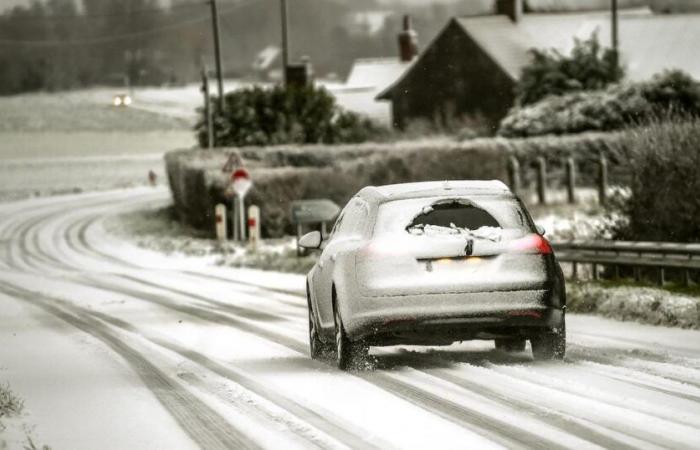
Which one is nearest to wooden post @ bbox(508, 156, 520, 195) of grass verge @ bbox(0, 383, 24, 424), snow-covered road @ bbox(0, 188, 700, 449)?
snow-covered road @ bbox(0, 188, 700, 449)

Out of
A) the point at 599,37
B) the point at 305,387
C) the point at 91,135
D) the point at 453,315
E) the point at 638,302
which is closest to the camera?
the point at 305,387

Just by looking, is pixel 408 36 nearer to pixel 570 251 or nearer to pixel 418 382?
pixel 570 251

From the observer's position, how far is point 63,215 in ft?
220

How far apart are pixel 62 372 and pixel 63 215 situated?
5354cm

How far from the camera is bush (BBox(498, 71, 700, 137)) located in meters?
57.0

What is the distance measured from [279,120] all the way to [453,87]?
59.1 feet

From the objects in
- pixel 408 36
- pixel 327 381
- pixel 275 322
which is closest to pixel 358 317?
pixel 327 381

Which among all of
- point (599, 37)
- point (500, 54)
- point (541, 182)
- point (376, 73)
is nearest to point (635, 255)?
point (541, 182)

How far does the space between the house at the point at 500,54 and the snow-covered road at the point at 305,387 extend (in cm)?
5719

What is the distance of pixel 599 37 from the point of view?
269ft

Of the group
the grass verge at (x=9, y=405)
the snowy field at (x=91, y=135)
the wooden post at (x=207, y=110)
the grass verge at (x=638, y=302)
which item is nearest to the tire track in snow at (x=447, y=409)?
the grass verge at (x=9, y=405)

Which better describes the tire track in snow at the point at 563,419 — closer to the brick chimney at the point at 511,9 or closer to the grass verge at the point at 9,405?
the grass verge at the point at 9,405

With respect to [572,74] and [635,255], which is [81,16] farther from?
[635,255]

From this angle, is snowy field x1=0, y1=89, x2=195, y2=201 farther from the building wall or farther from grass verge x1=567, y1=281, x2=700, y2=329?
grass verge x1=567, y1=281, x2=700, y2=329
